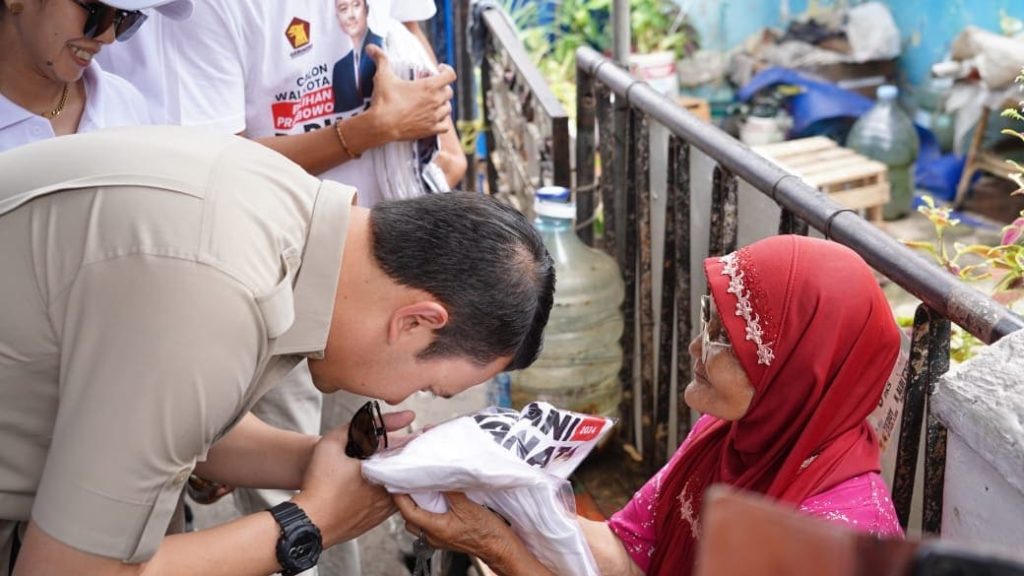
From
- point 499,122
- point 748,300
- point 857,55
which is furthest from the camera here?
point 857,55

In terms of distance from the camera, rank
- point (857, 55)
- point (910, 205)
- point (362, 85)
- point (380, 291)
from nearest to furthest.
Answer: point (380, 291)
point (362, 85)
point (910, 205)
point (857, 55)

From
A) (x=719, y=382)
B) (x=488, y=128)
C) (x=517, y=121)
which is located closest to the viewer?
(x=719, y=382)

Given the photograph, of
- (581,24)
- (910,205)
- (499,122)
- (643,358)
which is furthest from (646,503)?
(581,24)

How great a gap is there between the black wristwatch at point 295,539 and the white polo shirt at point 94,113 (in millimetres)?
1106

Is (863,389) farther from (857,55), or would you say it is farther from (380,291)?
(857,55)

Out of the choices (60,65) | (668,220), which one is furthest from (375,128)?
(668,220)

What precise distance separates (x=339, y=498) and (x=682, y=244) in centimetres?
155

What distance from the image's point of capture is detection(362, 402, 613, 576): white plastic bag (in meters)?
1.90

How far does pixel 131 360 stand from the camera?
1.49m

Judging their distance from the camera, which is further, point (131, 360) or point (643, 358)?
point (643, 358)

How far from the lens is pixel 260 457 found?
226cm

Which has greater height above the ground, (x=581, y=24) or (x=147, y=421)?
(x=147, y=421)

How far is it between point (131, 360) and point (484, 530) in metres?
0.84

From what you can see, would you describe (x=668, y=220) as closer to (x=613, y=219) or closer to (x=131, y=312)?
(x=613, y=219)
